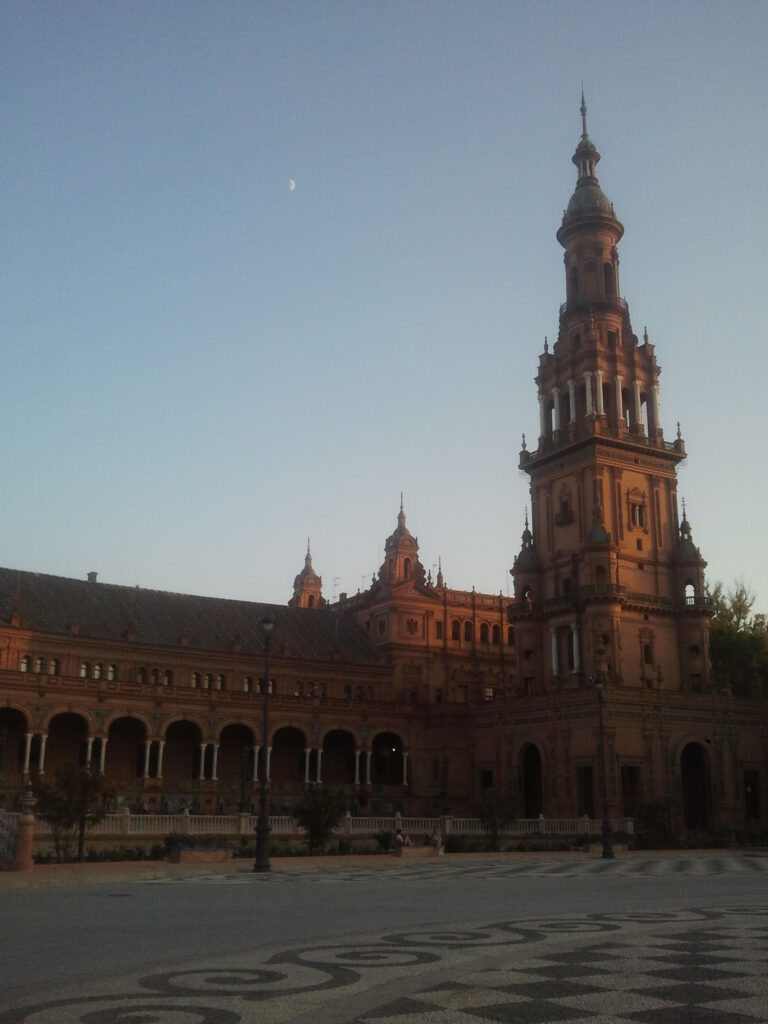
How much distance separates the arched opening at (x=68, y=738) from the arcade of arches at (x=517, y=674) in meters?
0.13

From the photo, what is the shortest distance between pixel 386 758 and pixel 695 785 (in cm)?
2209

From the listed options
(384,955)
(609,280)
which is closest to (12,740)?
(609,280)

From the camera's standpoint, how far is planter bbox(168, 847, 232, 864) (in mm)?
33469

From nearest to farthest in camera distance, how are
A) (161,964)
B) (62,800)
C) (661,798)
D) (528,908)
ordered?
(161,964) → (528,908) → (62,800) → (661,798)

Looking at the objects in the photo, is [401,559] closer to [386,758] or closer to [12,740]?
[386,758]

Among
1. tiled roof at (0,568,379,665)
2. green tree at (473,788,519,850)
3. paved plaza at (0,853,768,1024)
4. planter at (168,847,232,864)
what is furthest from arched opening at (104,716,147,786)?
paved plaza at (0,853,768,1024)

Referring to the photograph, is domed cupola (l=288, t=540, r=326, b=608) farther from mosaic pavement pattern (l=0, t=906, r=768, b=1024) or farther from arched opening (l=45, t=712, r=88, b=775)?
mosaic pavement pattern (l=0, t=906, r=768, b=1024)

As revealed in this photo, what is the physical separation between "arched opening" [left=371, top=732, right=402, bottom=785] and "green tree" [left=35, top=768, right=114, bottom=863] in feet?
137

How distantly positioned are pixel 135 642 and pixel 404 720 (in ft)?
64.6

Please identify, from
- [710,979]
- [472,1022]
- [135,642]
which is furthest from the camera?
[135,642]

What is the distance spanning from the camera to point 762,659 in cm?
8238

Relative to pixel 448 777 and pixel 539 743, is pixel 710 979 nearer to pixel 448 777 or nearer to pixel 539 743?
pixel 539 743

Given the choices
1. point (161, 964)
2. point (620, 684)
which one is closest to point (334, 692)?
point (620, 684)

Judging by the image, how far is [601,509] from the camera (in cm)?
6900
